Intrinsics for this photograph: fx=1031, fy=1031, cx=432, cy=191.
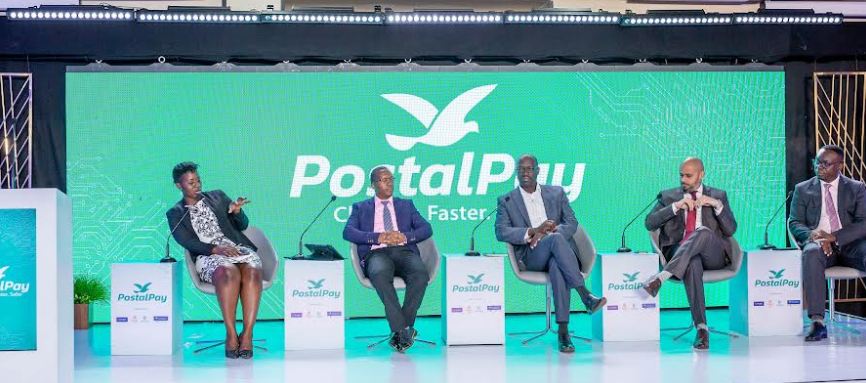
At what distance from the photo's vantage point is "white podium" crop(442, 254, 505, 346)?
6828 millimetres

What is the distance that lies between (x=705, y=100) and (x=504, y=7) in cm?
188

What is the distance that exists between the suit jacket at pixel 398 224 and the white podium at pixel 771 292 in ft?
7.29

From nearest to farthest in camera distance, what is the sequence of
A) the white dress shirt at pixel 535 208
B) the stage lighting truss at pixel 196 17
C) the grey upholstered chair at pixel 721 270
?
1. the grey upholstered chair at pixel 721 270
2. the white dress shirt at pixel 535 208
3. the stage lighting truss at pixel 196 17

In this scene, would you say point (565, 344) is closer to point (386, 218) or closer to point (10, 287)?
point (386, 218)

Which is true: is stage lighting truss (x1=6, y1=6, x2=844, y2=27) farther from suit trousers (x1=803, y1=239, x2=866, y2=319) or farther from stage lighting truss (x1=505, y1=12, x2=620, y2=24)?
suit trousers (x1=803, y1=239, x2=866, y2=319)

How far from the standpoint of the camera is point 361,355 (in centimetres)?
651

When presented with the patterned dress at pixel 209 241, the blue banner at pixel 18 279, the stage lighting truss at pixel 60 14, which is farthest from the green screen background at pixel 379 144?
the blue banner at pixel 18 279

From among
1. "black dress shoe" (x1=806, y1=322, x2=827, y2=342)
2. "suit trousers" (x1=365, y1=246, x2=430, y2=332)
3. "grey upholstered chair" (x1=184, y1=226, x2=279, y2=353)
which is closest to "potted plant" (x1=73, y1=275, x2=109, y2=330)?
"grey upholstered chair" (x1=184, y1=226, x2=279, y2=353)

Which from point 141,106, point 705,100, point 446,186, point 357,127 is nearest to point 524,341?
point 446,186

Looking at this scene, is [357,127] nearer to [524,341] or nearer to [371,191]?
[371,191]

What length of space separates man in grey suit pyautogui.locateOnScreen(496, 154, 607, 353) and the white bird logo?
138cm

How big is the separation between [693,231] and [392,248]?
6.76ft

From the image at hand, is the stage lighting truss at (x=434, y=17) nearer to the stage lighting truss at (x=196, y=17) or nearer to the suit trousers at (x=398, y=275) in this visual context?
the stage lighting truss at (x=196, y=17)

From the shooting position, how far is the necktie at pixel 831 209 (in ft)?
24.0
